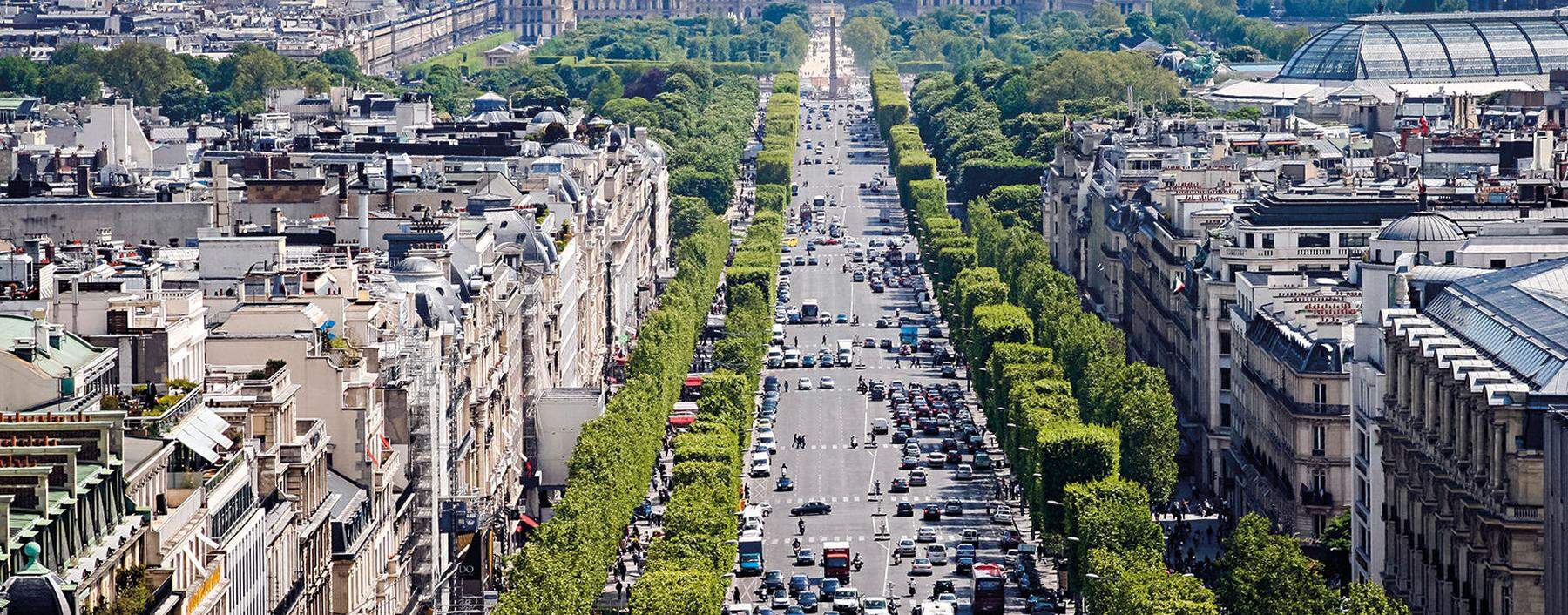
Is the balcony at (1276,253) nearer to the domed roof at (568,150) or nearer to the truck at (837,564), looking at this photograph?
the truck at (837,564)

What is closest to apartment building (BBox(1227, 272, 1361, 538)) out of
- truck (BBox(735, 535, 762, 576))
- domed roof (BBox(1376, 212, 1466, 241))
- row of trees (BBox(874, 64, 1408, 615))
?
row of trees (BBox(874, 64, 1408, 615))

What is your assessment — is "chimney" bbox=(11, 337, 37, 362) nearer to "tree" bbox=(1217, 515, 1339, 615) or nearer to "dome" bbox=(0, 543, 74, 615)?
"dome" bbox=(0, 543, 74, 615)

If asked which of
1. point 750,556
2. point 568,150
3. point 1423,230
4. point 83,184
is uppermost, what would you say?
point 83,184

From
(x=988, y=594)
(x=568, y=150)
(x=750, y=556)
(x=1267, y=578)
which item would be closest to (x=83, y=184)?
(x=750, y=556)

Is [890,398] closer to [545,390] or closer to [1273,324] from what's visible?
[545,390]

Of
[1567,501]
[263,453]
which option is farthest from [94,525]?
[1567,501]

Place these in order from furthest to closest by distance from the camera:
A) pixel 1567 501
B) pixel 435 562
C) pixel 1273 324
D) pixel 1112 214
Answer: pixel 1112 214, pixel 1273 324, pixel 435 562, pixel 1567 501

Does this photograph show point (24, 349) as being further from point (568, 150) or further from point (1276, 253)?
point (568, 150)
